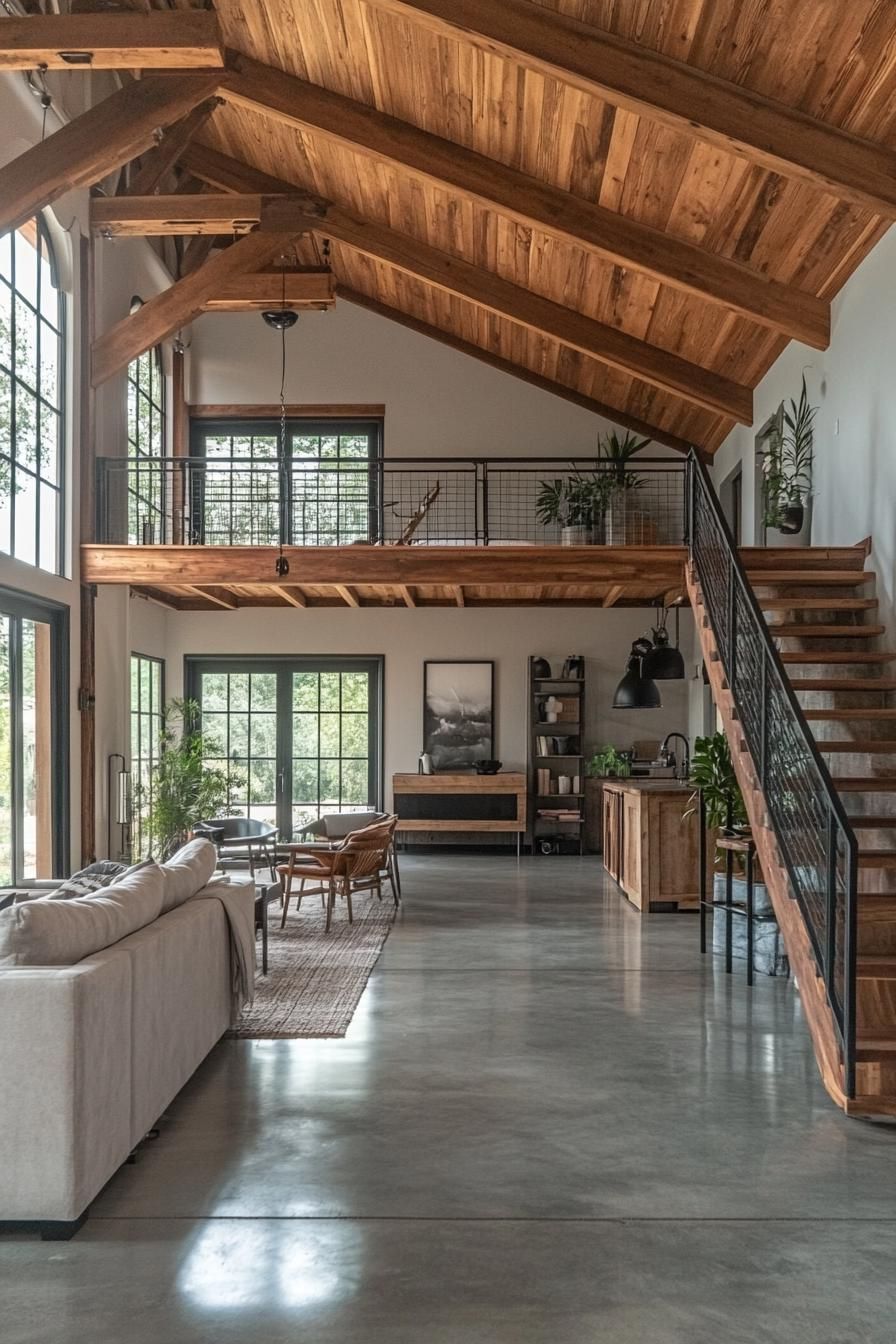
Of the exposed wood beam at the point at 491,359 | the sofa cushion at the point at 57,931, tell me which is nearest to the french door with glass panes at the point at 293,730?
the exposed wood beam at the point at 491,359

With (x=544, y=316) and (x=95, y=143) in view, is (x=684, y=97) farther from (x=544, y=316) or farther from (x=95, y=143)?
(x=544, y=316)

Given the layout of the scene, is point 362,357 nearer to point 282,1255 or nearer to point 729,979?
point 729,979

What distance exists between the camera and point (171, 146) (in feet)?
34.8

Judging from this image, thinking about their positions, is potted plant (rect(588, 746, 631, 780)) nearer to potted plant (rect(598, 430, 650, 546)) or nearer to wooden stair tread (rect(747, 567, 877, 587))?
potted plant (rect(598, 430, 650, 546))

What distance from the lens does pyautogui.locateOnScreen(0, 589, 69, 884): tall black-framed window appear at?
8.13 metres

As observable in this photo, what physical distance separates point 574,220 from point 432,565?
3023 mm

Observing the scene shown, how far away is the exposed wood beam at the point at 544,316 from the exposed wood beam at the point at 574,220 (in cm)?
222

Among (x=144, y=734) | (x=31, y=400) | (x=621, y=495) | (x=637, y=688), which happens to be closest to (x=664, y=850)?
(x=637, y=688)

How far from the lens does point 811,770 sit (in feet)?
16.1

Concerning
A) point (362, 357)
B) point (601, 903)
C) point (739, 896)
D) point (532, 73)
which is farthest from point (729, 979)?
point (362, 357)

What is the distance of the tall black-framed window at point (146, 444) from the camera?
465 inches

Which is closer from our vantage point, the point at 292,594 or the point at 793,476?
the point at 793,476

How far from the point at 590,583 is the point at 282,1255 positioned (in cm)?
788

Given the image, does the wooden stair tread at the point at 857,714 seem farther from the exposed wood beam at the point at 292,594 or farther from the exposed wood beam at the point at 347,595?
the exposed wood beam at the point at 292,594
